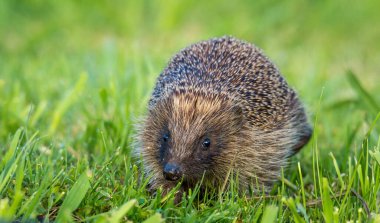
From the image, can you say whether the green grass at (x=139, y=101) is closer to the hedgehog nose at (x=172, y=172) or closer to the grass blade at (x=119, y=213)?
the grass blade at (x=119, y=213)

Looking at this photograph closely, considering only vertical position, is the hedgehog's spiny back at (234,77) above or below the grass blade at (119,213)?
above

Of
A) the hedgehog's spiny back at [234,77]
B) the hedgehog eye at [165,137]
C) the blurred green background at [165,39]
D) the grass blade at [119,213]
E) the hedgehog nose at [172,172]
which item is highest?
the blurred green background at [165,39]

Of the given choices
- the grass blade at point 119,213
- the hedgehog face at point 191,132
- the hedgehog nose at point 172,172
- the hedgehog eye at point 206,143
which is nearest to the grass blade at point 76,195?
the grass blade at point 119,213

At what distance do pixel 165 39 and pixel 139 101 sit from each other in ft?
11.9

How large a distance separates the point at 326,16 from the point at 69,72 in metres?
4.15

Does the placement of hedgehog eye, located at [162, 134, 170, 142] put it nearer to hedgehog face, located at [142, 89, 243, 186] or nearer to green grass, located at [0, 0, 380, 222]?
hedgehog face, located at [142, 89, 243, 186]

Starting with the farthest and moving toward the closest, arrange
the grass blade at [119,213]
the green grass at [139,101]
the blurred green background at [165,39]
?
the blurred green background at [165,39]
the green grass at [139,101]
the grass blade at [119,213]

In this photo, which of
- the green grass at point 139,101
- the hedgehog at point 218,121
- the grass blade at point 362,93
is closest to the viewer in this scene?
the green grass at point 139,101

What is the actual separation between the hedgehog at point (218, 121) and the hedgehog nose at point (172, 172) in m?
0.03

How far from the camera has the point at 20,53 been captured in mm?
8336

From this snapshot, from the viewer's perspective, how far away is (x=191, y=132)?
426 centimetres

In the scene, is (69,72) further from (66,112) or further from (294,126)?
(294,126)

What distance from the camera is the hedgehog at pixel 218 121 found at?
169 inches

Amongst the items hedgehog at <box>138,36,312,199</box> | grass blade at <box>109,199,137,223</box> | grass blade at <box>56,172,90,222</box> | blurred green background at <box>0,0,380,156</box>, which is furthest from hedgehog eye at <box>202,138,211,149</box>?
blurred green background at <box>0,0,380,156</box>
